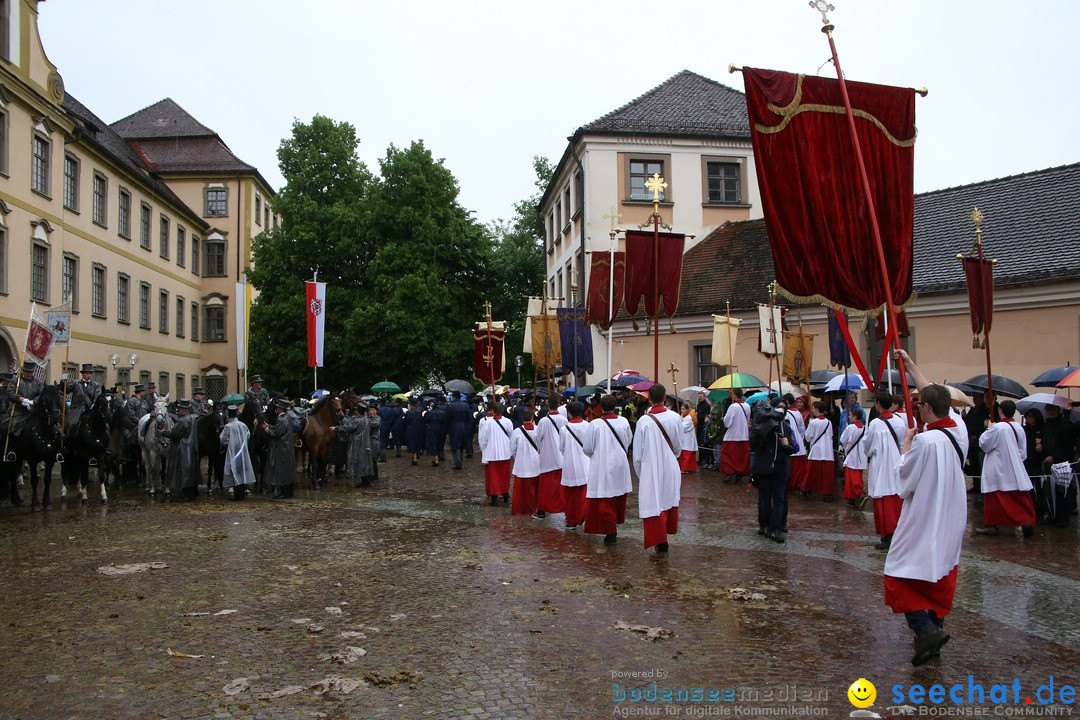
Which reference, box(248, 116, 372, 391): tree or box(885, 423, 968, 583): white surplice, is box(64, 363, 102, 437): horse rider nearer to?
box(885, 423, 968, 583): white surplice

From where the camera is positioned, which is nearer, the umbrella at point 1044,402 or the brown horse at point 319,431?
the umbrella at point 1044,402

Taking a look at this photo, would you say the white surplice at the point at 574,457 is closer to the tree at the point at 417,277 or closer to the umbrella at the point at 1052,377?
the umbrella at the point at 1052,377

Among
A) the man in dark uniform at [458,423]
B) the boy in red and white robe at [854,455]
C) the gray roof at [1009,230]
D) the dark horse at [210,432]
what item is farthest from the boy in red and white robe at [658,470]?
the gray roof at [1009,230]

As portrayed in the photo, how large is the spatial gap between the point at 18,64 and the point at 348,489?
19.4 metres

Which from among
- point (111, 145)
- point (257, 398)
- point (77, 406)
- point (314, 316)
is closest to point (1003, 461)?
point (257, 398)

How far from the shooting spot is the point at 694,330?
28.8 meters

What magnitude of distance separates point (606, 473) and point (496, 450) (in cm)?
384

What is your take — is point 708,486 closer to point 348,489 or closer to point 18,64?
point 348,489

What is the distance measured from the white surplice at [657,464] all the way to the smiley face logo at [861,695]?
4.65 metres

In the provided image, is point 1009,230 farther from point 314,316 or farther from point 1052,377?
point 314,316

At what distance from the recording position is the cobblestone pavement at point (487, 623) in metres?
5.02

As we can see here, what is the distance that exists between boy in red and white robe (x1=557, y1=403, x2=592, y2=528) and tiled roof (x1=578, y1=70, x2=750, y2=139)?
21.9 m

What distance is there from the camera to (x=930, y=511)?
5.73 meters

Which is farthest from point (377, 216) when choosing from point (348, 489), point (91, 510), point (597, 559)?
point (597, 559)
